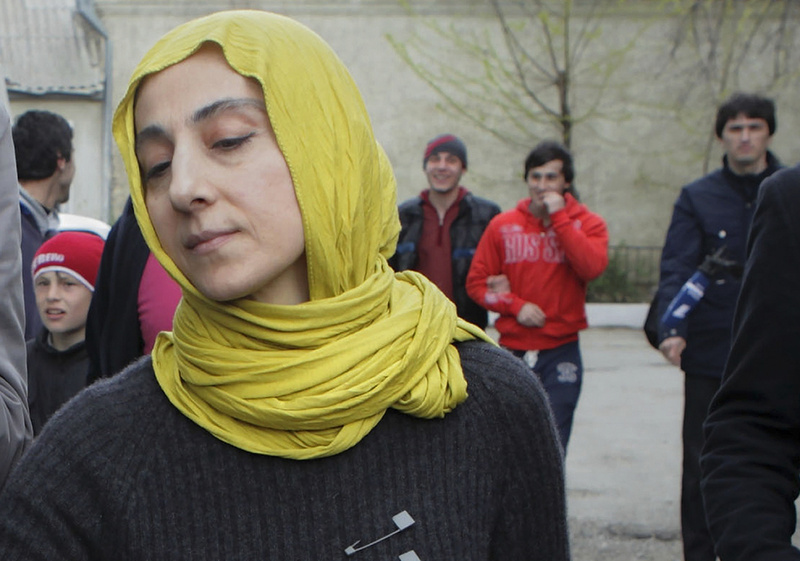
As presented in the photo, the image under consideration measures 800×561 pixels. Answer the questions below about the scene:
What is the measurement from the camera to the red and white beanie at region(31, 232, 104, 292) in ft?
14.2

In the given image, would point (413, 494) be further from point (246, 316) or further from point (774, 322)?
point (774, 322)

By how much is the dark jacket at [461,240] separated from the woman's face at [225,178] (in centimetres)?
467

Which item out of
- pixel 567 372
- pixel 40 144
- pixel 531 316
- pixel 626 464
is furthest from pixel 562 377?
pixel 40 144

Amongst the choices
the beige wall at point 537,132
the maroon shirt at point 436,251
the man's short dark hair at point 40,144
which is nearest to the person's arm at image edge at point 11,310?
the man's short dark hair at point 40,144

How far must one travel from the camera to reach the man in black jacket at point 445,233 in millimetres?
6488

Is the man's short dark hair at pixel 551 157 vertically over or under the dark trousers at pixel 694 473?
over

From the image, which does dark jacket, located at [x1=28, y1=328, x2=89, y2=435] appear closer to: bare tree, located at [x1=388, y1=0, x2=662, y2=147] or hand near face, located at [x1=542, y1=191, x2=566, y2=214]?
hand near face, located at [x1=542, y1=191, x2=566, y2=214]

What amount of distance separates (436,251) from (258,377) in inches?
192

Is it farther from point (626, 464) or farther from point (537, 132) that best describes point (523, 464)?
point (537, 132)

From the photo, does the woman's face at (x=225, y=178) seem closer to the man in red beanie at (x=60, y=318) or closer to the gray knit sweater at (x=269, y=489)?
the gray knit sweater at (x=269, y=489)

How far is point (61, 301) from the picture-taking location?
4262mm

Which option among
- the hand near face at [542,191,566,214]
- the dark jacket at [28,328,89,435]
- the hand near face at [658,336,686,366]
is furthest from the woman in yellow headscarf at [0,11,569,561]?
the hand near face at [542,191,566,214]

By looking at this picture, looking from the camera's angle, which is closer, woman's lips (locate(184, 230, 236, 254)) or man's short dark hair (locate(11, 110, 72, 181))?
woman's lips (locate(184, 230, 236, 254))

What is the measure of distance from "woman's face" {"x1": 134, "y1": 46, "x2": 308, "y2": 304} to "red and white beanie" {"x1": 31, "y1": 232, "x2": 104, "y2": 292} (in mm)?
2703
